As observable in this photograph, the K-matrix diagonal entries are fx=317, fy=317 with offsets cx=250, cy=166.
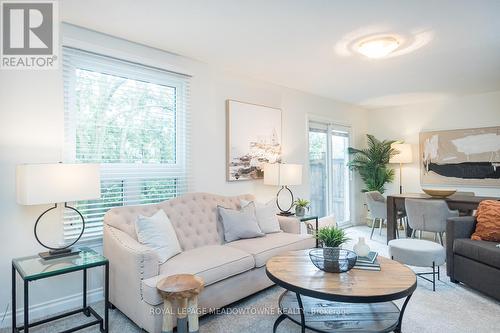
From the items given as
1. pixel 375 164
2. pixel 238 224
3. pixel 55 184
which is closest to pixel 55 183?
pixel 55 184

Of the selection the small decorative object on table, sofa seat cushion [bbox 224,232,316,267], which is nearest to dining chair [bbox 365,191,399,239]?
sofa seat cushion [bbox 224,232,316,267]

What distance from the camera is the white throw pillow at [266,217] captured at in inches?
140

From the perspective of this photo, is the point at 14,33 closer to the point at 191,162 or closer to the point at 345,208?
the point at 191,162

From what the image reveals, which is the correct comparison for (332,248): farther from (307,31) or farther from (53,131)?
(53,131)

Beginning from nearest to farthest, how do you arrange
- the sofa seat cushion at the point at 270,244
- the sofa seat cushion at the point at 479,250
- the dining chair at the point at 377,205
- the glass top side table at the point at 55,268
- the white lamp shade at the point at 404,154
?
the glass top side table at the point at 55,268, the sofa seat cushion at the point at 479,250, the sofa seat cushion at the point at 270,244, the dining chair at the point at 377,205, the white lamp shade at the point at 404,154

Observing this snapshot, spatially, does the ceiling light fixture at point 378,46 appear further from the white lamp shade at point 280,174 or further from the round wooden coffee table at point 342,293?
the round wooden coffee table at point 342,293

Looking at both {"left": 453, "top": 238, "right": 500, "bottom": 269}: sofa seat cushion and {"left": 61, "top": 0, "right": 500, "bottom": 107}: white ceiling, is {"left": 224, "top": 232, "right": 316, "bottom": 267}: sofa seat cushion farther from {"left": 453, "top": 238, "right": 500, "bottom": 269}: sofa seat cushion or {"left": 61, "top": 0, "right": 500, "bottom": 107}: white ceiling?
{"left": 61, "top": 0, "right": 500, "bottom": 107}: white ceiling

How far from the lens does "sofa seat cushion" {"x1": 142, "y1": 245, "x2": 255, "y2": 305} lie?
2.18 m

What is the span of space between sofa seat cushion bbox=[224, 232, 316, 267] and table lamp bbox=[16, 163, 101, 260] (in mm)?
1377

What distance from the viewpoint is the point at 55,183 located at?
2229mm

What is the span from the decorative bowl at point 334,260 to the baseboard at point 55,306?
2008 millimetres

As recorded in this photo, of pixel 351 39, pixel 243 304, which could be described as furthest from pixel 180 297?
pixel 351 39

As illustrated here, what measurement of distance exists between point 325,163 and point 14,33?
481cm

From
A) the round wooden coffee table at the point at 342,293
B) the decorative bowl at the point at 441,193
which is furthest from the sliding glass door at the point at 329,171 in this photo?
the round wooden coffee table at the point at 342,293
